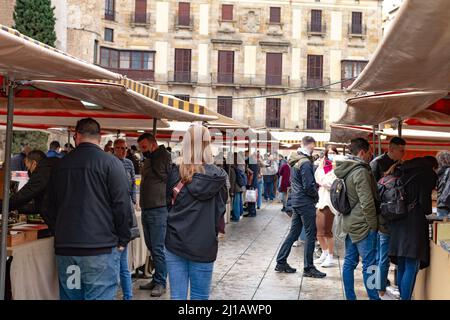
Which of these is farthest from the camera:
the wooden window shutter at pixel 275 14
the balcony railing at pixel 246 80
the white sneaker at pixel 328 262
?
the wooden window shutter at pixel 275 14

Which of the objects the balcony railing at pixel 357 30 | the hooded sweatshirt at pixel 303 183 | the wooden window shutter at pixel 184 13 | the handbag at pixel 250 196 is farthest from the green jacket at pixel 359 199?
the balcony railing at pixel 357 30

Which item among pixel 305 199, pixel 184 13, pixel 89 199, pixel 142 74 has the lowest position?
pixel 305 199

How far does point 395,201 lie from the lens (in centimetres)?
542

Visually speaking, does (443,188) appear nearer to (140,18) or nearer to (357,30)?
(140,18)

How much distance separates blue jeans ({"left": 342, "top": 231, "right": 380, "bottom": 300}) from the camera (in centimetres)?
569

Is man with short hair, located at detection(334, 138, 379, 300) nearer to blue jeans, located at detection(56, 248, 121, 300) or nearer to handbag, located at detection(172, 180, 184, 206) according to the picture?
handbag, located at detection(172, 180, 184, 206)

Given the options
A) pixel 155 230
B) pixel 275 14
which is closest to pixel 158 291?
pixel 155 230

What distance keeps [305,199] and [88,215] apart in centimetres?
407

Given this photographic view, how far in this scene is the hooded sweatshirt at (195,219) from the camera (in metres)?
4.20

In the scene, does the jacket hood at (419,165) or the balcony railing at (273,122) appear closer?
the jacket hood at (419,165)

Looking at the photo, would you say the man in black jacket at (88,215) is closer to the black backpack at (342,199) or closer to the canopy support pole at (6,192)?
the canopy support pole at (6,192)

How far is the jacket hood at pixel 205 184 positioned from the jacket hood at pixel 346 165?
1981mm

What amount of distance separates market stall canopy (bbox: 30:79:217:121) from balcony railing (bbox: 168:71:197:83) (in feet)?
123
